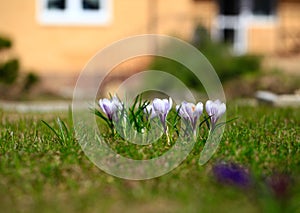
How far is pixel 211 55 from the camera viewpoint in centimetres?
1780

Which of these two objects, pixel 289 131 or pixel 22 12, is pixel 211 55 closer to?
pixel 22 12

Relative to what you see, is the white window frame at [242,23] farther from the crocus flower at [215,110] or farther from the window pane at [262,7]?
the crocus flower at [215,110]

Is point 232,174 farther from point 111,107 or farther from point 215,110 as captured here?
point 111,107

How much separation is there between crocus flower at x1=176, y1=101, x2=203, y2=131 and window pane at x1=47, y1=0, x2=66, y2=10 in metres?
14.2

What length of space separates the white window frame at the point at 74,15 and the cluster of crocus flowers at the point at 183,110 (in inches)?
543

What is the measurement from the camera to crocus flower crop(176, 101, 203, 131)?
536 cm

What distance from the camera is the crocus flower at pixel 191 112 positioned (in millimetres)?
5363

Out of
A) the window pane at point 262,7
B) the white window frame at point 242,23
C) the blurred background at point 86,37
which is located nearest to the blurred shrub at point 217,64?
the blurred background at point 86,37

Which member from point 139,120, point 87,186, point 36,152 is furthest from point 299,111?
point 87,186

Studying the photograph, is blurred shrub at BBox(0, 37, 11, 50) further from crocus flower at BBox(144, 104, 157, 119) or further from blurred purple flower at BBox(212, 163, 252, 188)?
→ blurred purple flower at BBox(212, 163, 252, 188)

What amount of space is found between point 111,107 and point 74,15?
14.0 metres

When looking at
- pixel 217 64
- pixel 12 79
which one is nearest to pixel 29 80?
pixel 12 79

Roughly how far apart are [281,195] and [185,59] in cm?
1221

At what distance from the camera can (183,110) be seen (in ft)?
17.8
